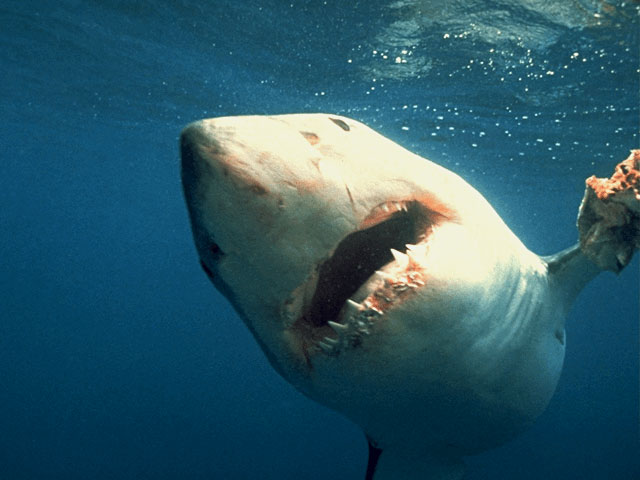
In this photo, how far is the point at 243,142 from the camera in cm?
187

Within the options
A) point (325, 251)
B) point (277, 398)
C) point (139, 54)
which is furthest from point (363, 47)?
point (277, 398)

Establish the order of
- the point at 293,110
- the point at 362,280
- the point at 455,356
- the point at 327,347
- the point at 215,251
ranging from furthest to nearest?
the point at 293,110, the point at 362,280, the point at 455,356, the point at 327,347, the point at 215,251

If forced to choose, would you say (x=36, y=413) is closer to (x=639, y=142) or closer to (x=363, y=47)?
(x=363, y=47)

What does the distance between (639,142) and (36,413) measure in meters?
A: 43.7

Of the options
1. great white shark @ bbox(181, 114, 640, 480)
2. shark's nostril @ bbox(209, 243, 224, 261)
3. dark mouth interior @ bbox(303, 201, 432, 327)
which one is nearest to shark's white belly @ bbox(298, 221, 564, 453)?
great white shark @ bbox(181, 114, 640, 480)

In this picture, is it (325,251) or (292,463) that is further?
(292,463)

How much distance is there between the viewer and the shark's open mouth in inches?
84.8

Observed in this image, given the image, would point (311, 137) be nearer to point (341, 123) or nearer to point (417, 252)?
point (341, 123)

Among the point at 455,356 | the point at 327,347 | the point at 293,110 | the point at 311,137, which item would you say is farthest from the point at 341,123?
the point at 293,110

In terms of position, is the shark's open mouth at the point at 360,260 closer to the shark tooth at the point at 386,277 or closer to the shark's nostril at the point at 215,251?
the shark tooth at the point at 386,277

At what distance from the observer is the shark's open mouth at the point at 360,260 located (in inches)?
84.8

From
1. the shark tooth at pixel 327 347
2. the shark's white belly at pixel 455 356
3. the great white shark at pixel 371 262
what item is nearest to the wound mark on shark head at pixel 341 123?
the great white shark at pixel 371 262

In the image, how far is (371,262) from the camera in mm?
2557

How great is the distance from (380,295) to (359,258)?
0.56m
